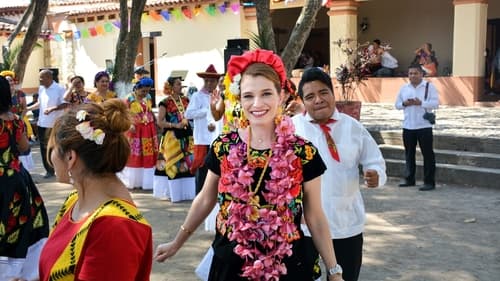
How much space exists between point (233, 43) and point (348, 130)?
231 inches

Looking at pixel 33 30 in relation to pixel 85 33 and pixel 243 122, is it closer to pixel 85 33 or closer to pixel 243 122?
pixel 243 122

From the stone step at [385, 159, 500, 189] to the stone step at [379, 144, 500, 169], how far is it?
0.13 m

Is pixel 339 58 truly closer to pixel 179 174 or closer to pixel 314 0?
pixel 314 0

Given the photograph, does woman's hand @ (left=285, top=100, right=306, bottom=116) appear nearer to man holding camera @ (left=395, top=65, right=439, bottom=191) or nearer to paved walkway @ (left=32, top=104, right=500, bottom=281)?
paved walkway @ (left=32, top=104, right=500, bottom=281)

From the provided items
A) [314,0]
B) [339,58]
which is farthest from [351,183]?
[339,58]

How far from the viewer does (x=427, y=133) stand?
8.52m

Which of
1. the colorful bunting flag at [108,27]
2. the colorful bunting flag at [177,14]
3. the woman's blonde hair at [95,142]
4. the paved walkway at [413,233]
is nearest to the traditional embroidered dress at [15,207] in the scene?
the paved walkway at [413,233]

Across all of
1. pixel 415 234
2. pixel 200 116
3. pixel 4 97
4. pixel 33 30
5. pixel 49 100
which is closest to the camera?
pixel 4 97

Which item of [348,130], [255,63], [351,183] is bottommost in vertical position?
[351,183]

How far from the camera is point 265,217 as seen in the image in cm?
267

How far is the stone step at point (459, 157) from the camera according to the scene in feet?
29.5

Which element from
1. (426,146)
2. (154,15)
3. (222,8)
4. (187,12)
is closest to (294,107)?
(426,146)

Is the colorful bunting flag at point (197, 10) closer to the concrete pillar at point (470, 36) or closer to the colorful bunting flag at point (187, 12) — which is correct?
the colorful bunting flag at point (187, 12)

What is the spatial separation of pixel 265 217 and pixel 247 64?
2.42ft
